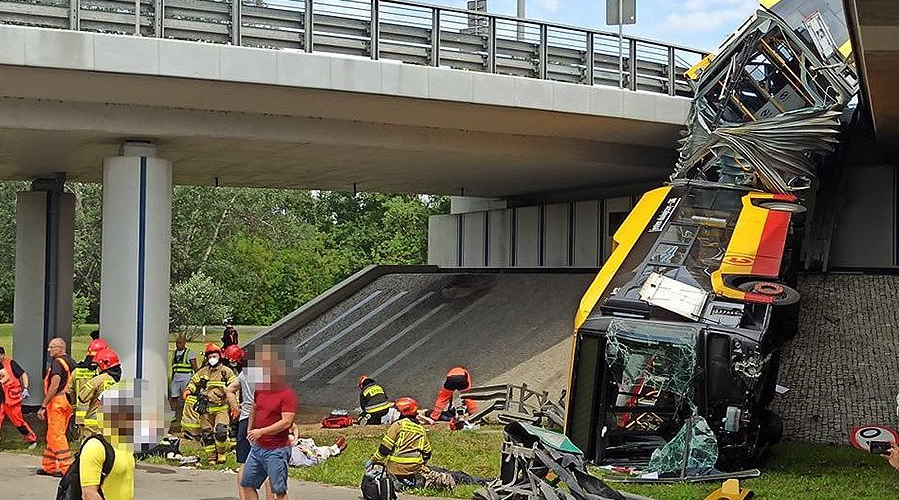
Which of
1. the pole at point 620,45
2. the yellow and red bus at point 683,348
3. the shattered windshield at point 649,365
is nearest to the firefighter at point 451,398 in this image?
the yellow and red bus at point 683,348

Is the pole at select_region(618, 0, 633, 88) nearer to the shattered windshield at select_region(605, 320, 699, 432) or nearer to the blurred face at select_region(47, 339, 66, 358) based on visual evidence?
the shattered windshield at select_region(605, 320, 699, 432)

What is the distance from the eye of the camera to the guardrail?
1393 cm

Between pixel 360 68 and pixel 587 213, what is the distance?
11.9 m

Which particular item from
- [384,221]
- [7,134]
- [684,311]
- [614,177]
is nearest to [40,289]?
[7,134]

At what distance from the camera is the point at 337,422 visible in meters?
16.7

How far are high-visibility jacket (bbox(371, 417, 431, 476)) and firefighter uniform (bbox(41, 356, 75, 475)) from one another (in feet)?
13.9

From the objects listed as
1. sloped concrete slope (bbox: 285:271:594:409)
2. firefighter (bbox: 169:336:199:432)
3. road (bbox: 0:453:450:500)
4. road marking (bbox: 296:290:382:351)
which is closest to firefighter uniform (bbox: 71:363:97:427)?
road (bbox: 0:453:450:500)

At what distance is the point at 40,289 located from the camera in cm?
2055

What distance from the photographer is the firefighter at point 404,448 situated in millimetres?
10527

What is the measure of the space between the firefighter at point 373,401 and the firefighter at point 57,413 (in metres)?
4.09

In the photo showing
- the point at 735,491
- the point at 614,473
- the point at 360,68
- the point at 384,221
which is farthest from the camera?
the point at 384,221

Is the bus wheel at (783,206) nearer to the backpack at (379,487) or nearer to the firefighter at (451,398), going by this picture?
the firefighter at (451,398)

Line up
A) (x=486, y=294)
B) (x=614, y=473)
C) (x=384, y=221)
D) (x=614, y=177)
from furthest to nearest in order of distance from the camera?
(x=384, y=221), (x=486, y=294), (x=614, y=177), (x=614, y=473)

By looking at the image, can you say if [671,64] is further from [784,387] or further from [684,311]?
[684,311]
